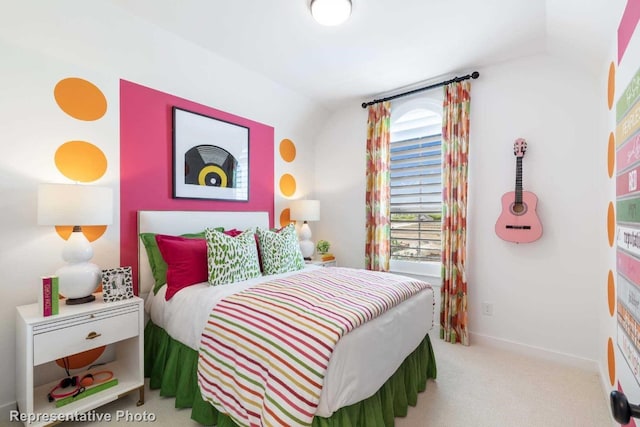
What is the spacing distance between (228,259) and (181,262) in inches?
13.1

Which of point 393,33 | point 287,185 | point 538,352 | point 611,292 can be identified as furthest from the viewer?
point 287,185

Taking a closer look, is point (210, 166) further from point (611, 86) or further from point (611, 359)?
point (611, 359)

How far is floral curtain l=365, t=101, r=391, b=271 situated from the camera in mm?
3418

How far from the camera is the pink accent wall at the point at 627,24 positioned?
48.0 inches

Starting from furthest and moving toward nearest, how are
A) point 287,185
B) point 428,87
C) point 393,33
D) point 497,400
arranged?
Result: point 287,185 < point 428,87 < point 393,33 < point 497,400

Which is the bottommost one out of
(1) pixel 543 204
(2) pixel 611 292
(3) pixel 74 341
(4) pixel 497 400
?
(4) pixel 497 400

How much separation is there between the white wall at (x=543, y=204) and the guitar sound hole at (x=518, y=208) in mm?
Answer: 130

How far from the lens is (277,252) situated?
253 centimetres

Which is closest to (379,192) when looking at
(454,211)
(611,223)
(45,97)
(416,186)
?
(416,186)

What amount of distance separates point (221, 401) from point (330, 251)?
2.58 metres

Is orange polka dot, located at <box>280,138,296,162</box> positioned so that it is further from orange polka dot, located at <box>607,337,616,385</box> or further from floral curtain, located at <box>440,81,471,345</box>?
orange polka dot, located at <box>607,337,616,385</box>

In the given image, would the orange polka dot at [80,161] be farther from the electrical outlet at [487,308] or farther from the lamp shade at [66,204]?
the electrical outlet at [487,308]

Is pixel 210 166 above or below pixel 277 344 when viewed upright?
above

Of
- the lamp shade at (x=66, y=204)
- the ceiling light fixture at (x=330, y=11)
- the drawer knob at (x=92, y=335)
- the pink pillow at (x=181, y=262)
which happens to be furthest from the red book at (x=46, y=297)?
the ceiling light fixture at (x=330, y=11)
